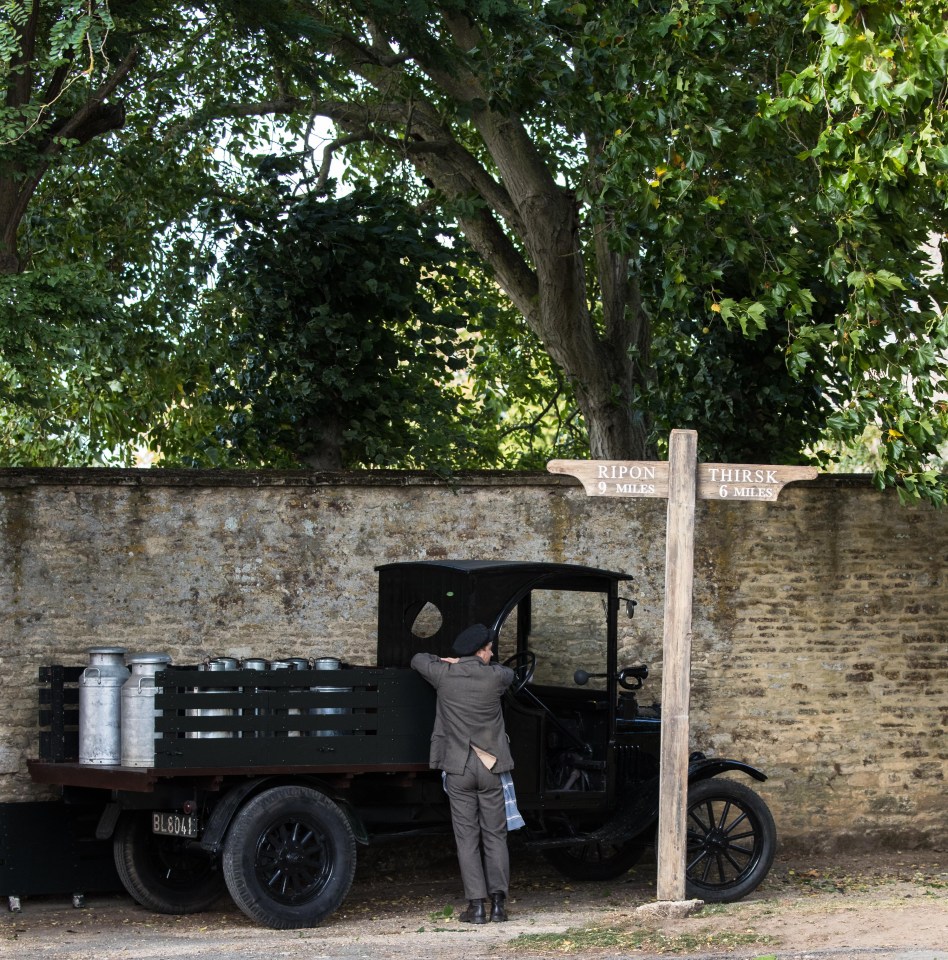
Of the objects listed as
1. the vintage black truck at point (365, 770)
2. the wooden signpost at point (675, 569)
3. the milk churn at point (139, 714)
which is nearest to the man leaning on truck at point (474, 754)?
the vintage black truck at point (365, 770)

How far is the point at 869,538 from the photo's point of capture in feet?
37.1

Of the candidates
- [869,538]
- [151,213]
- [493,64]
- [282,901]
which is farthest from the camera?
[151,213]

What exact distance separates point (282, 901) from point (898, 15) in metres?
6.18

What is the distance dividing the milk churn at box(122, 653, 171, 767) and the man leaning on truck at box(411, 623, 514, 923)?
1.57 metres

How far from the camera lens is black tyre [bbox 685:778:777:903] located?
932 centimetres

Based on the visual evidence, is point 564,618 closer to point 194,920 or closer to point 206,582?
point 206,582

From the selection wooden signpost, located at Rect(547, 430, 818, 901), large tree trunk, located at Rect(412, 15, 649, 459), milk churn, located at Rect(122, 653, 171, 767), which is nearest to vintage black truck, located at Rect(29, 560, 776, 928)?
milk churn, located at Rect(122, 653, 171, 767)

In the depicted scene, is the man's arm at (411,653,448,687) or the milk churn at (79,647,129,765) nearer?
the man's arm at (411,653,448,687)

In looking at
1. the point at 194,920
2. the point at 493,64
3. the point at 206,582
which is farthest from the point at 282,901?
the point at 493,64

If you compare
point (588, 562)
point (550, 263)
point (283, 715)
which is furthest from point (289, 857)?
point (550, 263)

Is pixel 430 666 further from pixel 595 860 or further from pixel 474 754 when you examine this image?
pixel 595 860

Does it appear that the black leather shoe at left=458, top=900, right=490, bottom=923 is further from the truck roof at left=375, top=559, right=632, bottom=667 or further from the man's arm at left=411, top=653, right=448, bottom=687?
the truck roof at left=375, top=559, right=632, bottom=667

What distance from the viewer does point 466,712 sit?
854cm

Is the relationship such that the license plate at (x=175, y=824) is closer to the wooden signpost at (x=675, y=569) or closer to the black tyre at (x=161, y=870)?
the black tyre at (x=161, y=870)
